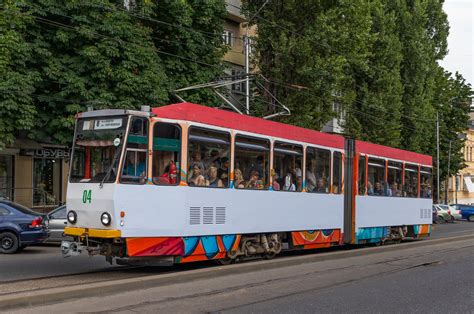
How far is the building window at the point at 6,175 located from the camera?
88.7 ft

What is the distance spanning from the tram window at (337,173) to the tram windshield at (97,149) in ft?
24.0

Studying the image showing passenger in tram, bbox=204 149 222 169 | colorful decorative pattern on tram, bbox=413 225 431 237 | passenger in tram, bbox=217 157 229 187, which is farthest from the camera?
colorful decorative pattern on tram, bbox=413 225 431 237

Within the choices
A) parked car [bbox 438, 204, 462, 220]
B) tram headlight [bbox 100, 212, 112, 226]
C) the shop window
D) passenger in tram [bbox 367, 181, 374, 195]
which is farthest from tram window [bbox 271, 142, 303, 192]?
parked car [bbox 438, 204, 462, 220]

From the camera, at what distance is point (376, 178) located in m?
18.4

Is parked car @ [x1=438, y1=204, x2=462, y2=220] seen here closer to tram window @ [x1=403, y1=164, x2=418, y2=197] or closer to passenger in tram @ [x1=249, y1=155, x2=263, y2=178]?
tram window @ [x1=403, y1=164, x2=418, y2=197]

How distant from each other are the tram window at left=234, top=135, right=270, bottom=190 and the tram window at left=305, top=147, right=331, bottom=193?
1918 mm

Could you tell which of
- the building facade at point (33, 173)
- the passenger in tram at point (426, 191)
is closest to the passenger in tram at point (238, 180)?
the passenger in tram at point (426, 191)

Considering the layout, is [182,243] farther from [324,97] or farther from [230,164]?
[324,97]

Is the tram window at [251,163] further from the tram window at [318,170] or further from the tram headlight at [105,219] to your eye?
the tram headlight at [105,219]

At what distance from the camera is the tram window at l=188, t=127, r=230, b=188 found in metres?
11.5

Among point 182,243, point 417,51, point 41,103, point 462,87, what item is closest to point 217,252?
point 182,243

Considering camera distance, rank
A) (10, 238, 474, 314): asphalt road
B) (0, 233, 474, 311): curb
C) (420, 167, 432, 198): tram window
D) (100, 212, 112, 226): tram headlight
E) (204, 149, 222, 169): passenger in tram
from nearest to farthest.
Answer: (0, 233, 474, 311): curb → (10, 238, 474, 314): asphalt road → (100, 212, 112, 226): tram headlight → (204, 149, 222, 169): passenger in tram → (420, 167, 432, 198): tram window

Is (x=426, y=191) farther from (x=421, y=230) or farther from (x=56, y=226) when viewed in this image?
(x=56, y=226)

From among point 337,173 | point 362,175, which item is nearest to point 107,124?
point 337,173
